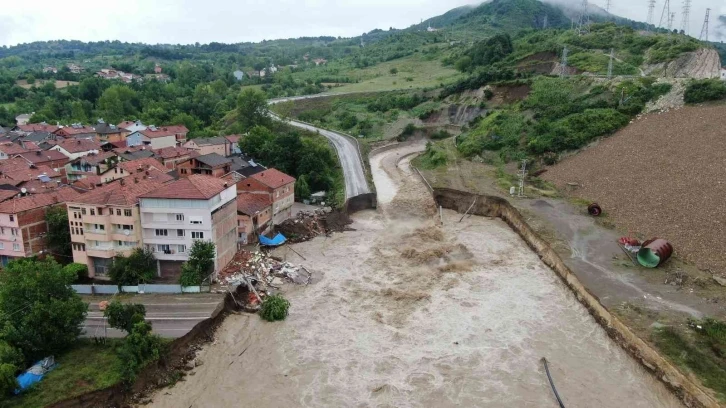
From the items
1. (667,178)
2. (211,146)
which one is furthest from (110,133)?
(667,178)

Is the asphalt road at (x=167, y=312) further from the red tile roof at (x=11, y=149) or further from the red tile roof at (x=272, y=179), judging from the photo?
the red tile roof at (x=11, y=149)

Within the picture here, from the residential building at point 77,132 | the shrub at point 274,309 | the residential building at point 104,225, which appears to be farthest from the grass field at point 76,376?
the residential building at point 77,132

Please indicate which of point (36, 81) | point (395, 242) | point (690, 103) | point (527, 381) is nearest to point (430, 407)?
point (527, 381)

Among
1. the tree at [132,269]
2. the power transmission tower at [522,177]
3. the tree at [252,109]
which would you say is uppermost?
the tree at [252,109]

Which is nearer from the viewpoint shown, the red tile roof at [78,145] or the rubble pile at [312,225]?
the rubble pile at [312,225]

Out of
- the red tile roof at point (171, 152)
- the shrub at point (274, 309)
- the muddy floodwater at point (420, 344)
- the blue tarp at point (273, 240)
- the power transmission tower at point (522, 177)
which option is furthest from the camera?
the red tile roof at point (171, 152)

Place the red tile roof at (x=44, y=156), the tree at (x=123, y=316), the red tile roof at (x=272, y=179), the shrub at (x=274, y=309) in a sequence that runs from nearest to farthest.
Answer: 1. the tree at (x=123, y=316)
2. the shrub at (x=274, y=309)
3. the red tile roof at (x=272, y=179)
4. the red tile roof at (x=44, y=156)

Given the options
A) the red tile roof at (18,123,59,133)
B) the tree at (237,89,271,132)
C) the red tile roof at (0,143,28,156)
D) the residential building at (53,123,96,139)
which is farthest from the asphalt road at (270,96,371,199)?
the red tile roof at (0,143,28,156)
